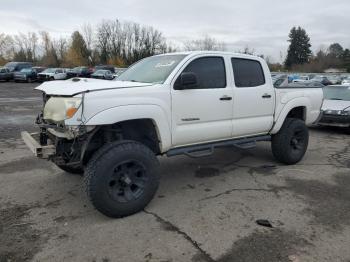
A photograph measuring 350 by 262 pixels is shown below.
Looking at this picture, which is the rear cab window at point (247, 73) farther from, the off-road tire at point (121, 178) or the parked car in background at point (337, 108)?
the parked car in background at point (337, 108)

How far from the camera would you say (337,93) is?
11.4 meters

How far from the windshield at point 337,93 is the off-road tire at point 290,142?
18.0 ft

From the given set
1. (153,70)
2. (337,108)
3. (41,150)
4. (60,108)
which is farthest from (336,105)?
(41,150)

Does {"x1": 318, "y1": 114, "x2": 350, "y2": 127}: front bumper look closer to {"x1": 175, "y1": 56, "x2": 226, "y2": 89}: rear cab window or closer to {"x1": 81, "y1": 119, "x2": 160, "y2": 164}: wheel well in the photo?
{"x1": 175, "y1": 56, "x2": 226, "y2": 89}: rear cab window

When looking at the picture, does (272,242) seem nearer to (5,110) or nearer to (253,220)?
(253,220)

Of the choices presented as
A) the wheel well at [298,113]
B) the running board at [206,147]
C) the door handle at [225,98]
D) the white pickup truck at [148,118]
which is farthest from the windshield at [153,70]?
the wheel well at [298,113]

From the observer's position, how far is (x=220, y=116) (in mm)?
5023

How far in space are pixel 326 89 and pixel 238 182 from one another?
797cm

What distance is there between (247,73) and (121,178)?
107 inches

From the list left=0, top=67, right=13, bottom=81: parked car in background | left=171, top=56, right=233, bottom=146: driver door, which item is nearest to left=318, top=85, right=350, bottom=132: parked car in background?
left=171, top=56, right=233, bottom=146: driver door

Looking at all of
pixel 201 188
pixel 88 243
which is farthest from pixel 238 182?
pixel 88 243

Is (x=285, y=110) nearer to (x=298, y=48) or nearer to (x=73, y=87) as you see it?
(x=73, y=87)

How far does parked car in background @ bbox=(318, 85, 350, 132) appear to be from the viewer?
1003cm

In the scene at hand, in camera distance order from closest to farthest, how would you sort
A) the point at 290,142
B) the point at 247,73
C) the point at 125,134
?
1. the point at 125,134
2. the point at 247,73
3. the point at 290,142
